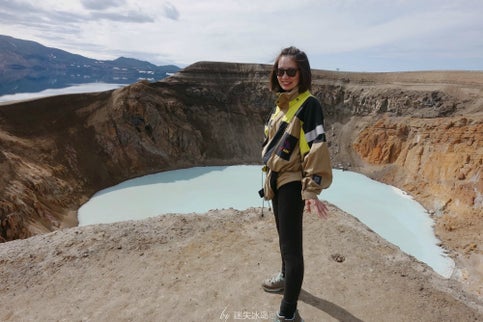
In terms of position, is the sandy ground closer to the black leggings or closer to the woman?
the black leggings

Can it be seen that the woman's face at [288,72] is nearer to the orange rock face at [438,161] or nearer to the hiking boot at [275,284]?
the hiking boot at [275,284]

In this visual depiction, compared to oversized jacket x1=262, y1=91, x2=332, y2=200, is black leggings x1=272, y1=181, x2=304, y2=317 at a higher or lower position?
lower

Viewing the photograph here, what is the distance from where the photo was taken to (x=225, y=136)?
24.3 m

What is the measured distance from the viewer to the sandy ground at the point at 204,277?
3.74m

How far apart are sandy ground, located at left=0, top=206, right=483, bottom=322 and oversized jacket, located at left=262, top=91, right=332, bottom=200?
1810mm

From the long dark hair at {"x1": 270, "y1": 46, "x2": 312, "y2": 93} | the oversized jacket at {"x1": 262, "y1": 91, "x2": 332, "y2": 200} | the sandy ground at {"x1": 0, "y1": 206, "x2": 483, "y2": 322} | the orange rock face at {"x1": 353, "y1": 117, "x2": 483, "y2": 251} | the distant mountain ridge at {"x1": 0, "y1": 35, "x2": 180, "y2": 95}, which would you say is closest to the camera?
the oversized jacket at {"x1": 262, "y1": 91, "x2": 332, "y2": 200}

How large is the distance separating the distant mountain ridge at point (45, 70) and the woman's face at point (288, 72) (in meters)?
49.0

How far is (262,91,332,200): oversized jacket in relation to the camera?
2.42m

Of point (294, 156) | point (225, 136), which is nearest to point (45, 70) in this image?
point (225, 136)

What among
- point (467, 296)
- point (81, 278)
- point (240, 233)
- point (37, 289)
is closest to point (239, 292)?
point (240, 233)

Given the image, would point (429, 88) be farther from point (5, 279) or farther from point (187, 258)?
point (5, 279)

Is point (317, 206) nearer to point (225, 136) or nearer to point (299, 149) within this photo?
point (299, 149)

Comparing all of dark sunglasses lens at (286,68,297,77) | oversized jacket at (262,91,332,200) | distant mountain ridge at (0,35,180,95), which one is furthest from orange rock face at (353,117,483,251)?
distant mountain ridge at (0,35,180,95)

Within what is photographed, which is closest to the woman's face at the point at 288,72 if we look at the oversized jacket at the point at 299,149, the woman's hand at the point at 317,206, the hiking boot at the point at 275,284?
the oversized jacket at the point at 299,149
